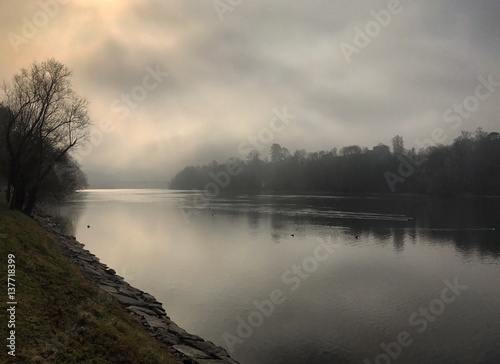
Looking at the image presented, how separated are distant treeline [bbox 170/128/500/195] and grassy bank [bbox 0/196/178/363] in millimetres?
135491

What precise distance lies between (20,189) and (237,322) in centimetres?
2408

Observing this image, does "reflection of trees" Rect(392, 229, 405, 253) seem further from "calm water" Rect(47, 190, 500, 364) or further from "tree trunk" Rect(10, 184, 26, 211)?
"tree trunk" Rect(10, 184, 26, 211)

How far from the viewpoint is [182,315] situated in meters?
19.5

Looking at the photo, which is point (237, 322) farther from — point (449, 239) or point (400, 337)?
point (449, 239)

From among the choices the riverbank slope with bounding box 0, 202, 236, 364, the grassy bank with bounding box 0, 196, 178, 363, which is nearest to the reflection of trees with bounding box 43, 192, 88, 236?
the riverbank slope with bounding box 0, 202, 236, 364

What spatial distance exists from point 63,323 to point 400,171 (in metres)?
155

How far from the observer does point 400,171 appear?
148m

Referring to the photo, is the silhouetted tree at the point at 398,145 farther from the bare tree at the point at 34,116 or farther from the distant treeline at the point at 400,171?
the bare tree at the point at 34,116

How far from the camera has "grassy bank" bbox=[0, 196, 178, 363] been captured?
27.5 ft

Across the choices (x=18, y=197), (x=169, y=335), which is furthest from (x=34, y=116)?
(x=169, y=335)

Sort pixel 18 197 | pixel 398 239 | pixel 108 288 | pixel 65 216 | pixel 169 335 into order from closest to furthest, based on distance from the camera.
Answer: pixel 169 335 → pixel 108 288 → pixel 18 197 → pixel 398 239 → pixel 65 216

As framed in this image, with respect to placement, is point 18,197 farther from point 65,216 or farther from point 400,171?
point 400,171

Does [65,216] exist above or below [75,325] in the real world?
below

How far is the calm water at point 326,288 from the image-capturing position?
639 inches
